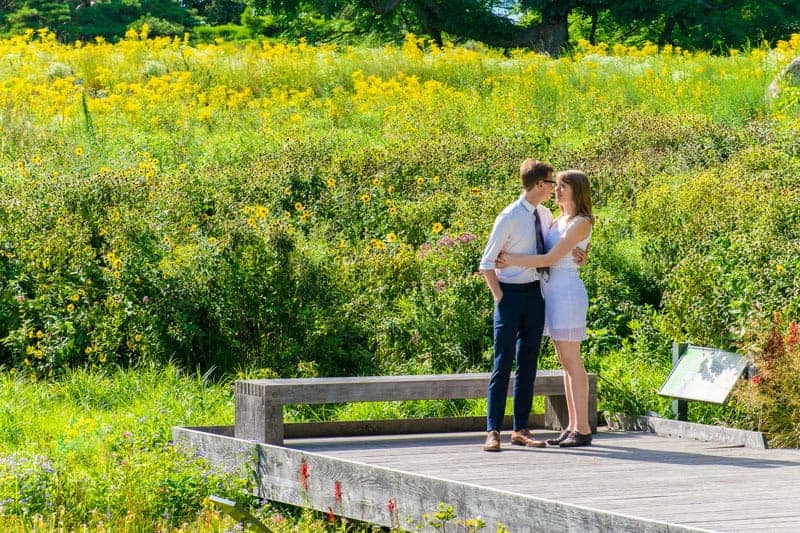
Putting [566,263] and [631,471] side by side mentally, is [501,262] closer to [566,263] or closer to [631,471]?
[566,263]

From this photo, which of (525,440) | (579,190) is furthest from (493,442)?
(579,190)

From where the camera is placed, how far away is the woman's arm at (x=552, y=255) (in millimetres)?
6191

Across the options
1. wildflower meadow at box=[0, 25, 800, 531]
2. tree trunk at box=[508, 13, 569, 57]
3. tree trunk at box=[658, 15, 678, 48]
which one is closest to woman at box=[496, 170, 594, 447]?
wildflower meadow at box=[0, 25, 800, 531]

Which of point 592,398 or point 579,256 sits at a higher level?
point 579,256

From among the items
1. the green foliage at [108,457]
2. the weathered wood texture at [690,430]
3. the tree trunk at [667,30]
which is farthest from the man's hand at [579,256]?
the tree trunk at [667,30]

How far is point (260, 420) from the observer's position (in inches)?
256

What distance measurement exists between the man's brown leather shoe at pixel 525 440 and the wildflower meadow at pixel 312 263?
124cm

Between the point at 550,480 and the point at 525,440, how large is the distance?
1082mm

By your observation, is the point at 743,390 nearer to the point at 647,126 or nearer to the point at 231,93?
the point at 647,126

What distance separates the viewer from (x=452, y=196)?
37.6 ft

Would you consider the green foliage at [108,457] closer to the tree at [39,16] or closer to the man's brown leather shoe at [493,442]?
the man's brown leather shoe at [493,442]

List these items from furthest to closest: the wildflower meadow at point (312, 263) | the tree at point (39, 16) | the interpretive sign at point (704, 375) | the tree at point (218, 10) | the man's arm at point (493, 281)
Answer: the tree at point (218, 10)
the tree at point (39, 16)
the interpretive sign at point (704, 375)
the wildflower meadow at point (312, 263)
the man's arm at point (493, 281)

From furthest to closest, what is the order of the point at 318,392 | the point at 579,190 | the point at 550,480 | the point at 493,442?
1. the point at 318,392
2. the point at 493,442
3. the point at 579,190
4. the point at 550,480

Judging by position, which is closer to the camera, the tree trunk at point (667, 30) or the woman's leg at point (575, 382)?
the woman's leg at point (575, 382)
